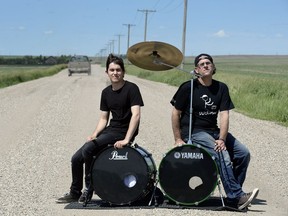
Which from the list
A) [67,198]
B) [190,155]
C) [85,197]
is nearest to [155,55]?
[190,155]

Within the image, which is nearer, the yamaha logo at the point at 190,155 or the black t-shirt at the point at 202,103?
the yamaha logo at the point at 190,155

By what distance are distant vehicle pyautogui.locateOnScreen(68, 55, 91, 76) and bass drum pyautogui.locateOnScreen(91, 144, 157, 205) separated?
52.7 meters

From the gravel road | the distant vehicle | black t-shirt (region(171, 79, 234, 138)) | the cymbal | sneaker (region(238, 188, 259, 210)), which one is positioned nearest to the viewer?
sneaker (region(238, 188, 259, 210))

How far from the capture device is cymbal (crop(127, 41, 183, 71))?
6917 mm

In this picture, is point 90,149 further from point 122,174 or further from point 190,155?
point 190,155

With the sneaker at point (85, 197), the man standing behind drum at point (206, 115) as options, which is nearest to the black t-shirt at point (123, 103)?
the man standing behind drum at point (206, 115)

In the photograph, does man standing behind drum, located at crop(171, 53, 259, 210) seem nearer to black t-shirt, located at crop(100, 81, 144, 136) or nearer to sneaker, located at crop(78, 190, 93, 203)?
black t-shirt, located at crop(100, 81, 144, 136)

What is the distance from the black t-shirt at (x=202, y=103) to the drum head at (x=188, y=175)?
0.42 metres

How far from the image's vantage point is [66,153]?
10.3 metres

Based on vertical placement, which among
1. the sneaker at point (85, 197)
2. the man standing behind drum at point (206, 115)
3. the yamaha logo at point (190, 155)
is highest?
the man standing behind drum at point (206, 115)

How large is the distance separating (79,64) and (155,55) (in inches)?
2076

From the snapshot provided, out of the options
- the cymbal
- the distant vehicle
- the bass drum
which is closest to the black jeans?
the bass drum

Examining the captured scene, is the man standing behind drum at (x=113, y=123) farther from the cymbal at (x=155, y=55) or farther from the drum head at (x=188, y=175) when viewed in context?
the drum head at (x=188, y=175)

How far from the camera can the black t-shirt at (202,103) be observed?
21.7ft
